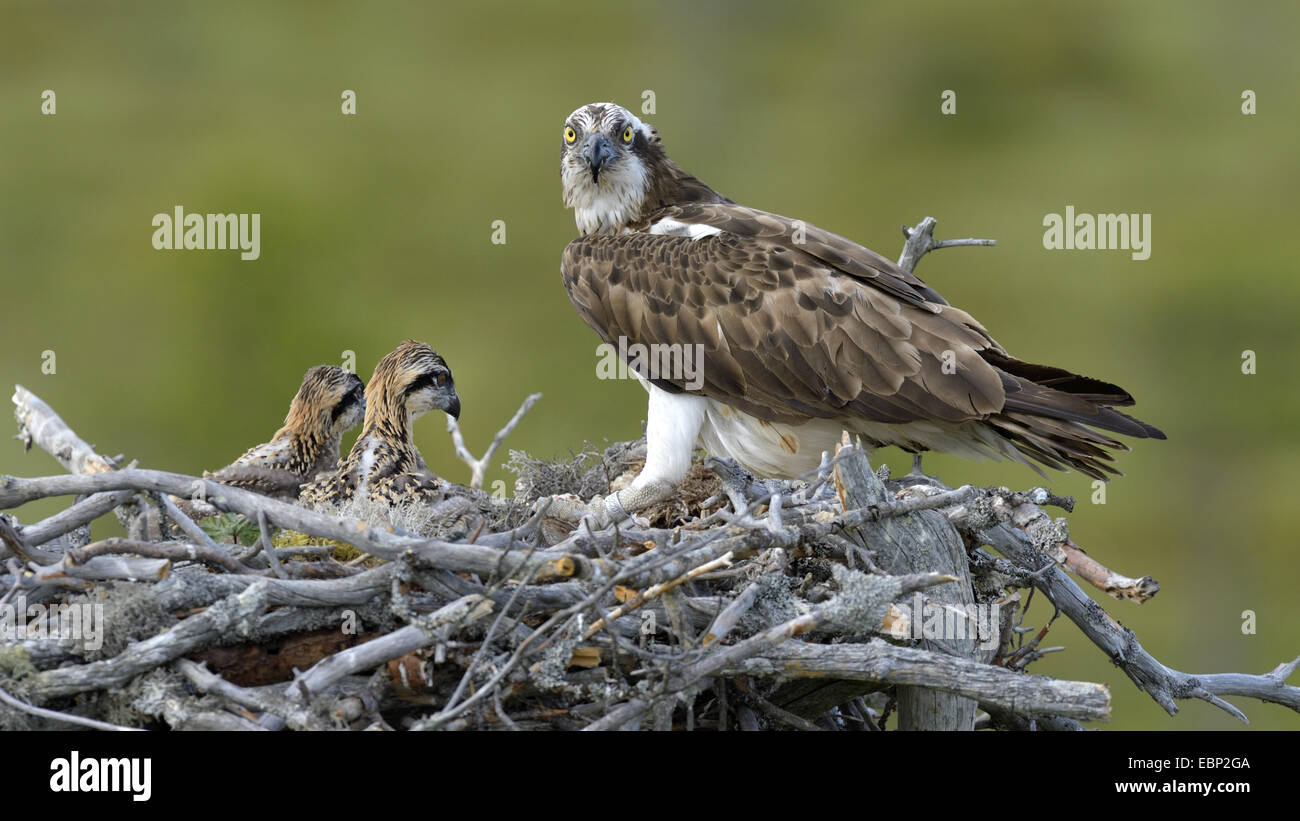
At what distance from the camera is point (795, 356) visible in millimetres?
4672

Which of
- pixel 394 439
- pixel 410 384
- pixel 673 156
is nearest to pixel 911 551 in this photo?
pixel 394 439

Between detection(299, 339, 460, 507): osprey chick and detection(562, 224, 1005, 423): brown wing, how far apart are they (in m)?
0.60

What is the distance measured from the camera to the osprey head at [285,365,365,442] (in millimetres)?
5062

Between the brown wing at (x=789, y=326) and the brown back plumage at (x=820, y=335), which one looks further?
the brown wing at (x=789, y=326)

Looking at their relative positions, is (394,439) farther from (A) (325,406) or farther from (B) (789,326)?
(B) (789,326)

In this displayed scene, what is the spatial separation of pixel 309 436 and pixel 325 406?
0.38 feet

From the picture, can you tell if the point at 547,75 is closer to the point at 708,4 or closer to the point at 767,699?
the point at 708,4

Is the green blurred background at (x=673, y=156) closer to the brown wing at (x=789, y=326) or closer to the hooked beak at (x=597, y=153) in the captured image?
the hooked beak at (x=597, y=153)

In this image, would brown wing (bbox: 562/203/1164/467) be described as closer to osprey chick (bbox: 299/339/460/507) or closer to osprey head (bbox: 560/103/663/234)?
osprey head (bbox: 560/103/663/234)

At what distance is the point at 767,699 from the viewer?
11.5 feet

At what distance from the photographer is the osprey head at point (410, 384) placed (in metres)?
5.05

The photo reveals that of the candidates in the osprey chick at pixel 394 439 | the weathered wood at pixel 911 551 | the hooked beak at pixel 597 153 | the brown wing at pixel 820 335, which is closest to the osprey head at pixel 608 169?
the hooked beak at pixel 597 153

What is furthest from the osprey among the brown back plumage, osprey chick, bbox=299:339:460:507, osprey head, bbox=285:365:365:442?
osprey head, bbox=285:365:365:442

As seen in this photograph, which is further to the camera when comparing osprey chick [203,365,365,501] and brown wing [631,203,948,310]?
osprey chick [203,365,365,501]
